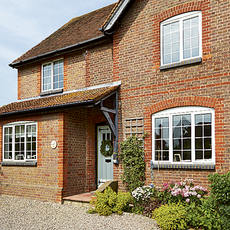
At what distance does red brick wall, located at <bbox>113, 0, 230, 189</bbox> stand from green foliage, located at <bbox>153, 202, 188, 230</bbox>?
1.47m

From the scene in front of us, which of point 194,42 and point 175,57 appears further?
point 175,57

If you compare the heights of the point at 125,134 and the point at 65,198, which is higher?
the point at 125,134

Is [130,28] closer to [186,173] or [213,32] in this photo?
[213,32]

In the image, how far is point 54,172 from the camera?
10.6m

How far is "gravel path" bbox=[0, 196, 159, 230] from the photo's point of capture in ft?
24.6

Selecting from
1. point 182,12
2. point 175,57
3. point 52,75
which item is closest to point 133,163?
point 175,57

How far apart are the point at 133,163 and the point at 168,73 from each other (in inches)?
121

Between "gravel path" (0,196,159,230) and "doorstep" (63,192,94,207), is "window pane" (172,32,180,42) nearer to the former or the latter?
"gravel path" (0,196,159,230)

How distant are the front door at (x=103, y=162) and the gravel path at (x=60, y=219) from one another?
220 cm

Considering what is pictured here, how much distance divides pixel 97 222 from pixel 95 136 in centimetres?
461

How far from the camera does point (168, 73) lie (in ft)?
30.3

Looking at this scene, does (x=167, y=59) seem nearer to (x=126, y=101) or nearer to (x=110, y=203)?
(x=126, y=101)

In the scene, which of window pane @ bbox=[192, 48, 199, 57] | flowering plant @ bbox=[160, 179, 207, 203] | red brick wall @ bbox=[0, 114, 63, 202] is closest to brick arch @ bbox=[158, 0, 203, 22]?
window pane @ bbox=[192, 48, 199, 57]

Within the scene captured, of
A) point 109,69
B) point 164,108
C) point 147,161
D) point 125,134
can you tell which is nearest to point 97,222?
point 147,161
